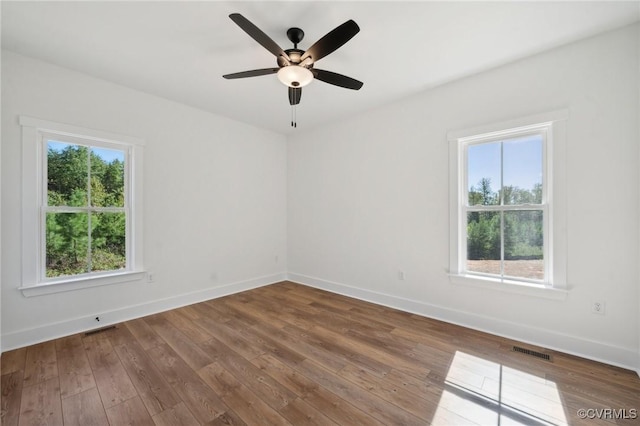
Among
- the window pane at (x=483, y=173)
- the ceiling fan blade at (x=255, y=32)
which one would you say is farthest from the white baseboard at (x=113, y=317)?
the window pane at (x=483, y=173)

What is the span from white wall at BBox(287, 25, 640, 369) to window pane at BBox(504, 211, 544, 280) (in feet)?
0.76

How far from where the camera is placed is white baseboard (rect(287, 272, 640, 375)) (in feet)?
7.10

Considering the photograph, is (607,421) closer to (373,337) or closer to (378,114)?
(373,337)

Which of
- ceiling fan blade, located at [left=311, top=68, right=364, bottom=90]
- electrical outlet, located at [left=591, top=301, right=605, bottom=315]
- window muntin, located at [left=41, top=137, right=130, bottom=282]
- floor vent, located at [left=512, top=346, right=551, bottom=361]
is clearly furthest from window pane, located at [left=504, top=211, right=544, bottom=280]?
window muntin, located at [left=41, top=137, right=130, bottom=282]

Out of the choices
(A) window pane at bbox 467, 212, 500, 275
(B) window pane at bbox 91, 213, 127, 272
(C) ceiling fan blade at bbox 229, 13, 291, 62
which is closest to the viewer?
(C) ceiling fan blade at bbox 229, 13, 291, 62

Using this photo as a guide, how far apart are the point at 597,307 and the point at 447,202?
59.8 inches

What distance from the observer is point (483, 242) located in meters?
2.91

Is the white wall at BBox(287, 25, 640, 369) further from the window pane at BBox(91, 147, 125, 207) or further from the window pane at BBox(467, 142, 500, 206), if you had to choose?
the window pane at BBox(91, 147, 125, 207)

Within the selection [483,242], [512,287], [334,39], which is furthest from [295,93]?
[512,287]

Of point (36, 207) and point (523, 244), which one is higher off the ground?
point (36, 207)

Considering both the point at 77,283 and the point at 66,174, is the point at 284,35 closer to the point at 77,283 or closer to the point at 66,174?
the point at 66,174

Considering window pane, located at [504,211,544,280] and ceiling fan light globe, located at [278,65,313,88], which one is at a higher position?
ceiling fan light globe, located at [278,65,313,88]

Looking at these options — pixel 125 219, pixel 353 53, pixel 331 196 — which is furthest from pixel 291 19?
pixel 125 219

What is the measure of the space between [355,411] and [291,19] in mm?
2816
